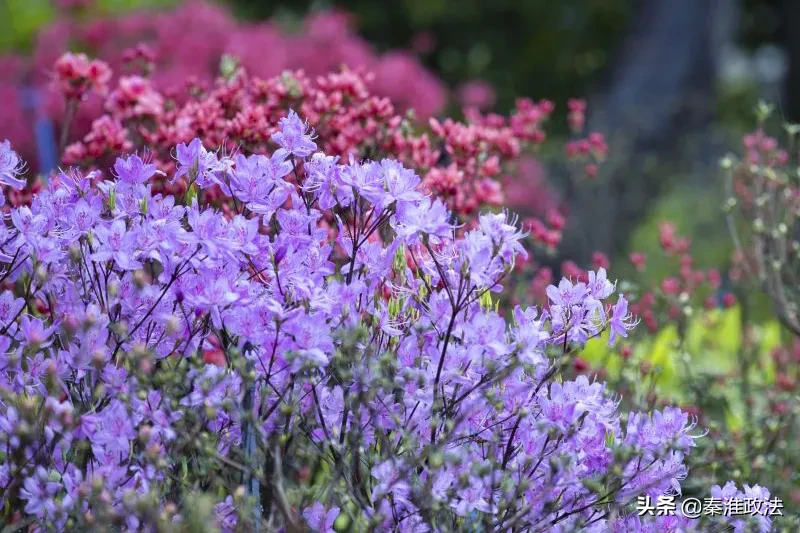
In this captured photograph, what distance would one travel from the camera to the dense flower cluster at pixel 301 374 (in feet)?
7.70

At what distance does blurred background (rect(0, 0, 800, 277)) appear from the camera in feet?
27.6

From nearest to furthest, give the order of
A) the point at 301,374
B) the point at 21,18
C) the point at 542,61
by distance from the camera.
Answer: the point at 301,374 → the point at 21,18 → the point at 542,61

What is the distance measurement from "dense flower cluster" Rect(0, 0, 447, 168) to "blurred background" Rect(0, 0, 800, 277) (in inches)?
0.7

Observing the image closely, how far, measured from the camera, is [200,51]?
7.84m

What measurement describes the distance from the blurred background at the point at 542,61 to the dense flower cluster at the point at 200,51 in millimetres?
17

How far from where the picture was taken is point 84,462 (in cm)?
247

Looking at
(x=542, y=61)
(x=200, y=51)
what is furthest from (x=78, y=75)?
(x=542, y=61)

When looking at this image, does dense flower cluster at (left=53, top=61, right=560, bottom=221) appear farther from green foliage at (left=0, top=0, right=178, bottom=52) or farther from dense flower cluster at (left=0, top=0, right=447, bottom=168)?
green foliage at (left=0, top=0, right=178, bottom=52)

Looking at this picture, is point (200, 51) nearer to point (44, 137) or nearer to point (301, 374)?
point (44, 137)

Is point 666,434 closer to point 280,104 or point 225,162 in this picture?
point 225,162

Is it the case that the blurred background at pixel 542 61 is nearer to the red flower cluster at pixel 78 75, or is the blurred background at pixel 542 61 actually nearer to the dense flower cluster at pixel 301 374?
the red flower cluster at pixel 78 75

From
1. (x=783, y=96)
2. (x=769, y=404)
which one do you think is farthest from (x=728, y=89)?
(x=769, y=404)

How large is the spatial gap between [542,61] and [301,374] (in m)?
16.2

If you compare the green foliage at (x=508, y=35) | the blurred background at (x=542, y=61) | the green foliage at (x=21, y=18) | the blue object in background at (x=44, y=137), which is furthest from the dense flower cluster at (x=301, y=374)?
the green foliage at (x=508, y=35)
